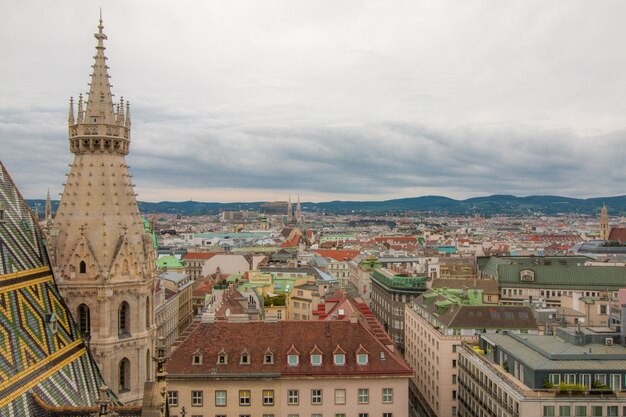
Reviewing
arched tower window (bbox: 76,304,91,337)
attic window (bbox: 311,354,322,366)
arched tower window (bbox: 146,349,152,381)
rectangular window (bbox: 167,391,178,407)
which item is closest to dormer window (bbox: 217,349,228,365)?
rectangular window (bbox: 167,391,178,407)

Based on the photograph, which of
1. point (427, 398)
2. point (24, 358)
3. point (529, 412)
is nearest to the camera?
point (24, 358)

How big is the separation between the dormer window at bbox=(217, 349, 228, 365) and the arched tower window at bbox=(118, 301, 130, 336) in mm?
24673

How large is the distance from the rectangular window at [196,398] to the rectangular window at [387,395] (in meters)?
18.4

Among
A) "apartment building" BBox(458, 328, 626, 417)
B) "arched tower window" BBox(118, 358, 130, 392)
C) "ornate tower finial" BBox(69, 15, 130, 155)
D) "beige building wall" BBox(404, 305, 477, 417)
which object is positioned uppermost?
"ornate tower finial" BBox(69, 15, 130, 155)

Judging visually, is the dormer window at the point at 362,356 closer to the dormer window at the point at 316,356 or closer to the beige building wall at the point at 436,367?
the dormer window at the point at 316,356

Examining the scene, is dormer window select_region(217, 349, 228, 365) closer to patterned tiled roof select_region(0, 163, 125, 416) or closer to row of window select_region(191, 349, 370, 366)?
row of window select_region(191, 349, 370, 366)

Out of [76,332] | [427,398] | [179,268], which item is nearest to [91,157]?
[76,332]

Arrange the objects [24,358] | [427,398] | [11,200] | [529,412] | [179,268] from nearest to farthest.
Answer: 1. [24,358]
2. [11,200]
3. [529,412]
4. [427,398]
5. [179,268]

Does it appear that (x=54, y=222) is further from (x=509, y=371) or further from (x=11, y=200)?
(x=509, y=371)

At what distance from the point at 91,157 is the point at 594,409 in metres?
50.8

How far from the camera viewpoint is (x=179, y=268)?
7219 inches

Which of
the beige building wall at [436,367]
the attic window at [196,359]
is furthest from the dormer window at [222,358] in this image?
the beige building wall at [436,367]

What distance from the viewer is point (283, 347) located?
228 ft

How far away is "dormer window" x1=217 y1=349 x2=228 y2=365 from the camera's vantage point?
6781 cm
